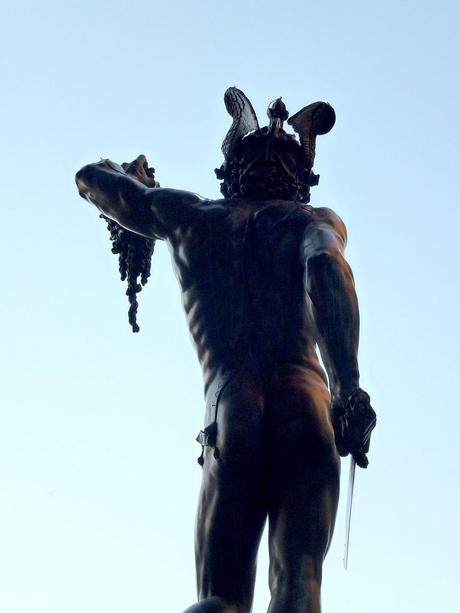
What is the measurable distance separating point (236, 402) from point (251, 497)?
0.57m

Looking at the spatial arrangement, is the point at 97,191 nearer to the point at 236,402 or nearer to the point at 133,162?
the point at 133,162

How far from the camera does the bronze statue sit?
8.30 metres

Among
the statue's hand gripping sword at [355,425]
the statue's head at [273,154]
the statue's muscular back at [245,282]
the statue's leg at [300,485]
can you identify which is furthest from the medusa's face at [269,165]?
the statue's hand gripping sword at [355,425]

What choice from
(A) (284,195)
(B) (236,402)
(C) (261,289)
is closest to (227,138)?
(A) (284,195)

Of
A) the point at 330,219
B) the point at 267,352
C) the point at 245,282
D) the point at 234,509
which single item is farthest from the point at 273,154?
the point at 234,509

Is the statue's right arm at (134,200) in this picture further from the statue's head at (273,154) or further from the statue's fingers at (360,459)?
the statue's fingers at (360,459)

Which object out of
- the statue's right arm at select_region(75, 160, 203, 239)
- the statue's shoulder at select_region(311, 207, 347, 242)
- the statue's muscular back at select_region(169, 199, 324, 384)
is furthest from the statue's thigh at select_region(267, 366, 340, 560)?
the statue's right arm at select_region(75, 160, 203, 239)

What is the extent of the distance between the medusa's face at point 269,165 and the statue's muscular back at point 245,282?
20 centimetres

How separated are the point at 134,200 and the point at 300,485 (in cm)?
263

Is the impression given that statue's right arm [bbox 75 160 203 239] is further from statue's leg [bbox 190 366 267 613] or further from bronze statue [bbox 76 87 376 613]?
statue's leg [bbox 190 366 267 613]

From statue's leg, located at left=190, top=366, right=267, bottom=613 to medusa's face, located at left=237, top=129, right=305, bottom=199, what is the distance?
6.11 feet

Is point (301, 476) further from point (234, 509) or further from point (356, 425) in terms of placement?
point (356, 425)

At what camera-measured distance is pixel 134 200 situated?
394 inches

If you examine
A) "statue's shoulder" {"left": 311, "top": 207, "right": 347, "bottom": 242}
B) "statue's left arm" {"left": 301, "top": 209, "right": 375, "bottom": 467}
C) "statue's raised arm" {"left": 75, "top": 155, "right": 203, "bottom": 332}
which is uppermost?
"statue's raised arm" {"left": 75, "top": 155, "right": 203, "bottom": 332}
